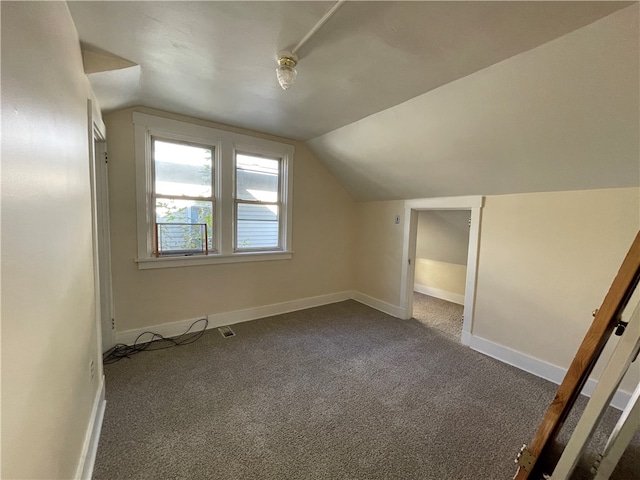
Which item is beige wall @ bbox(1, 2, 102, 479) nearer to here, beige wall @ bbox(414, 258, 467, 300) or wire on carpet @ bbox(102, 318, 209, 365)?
wire on carpet @ bbox(102, 318, 209, 365)

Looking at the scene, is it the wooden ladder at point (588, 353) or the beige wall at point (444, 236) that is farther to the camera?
the beige wall at point (444, 236)

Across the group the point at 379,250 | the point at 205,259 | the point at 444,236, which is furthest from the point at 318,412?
the point at 444,236

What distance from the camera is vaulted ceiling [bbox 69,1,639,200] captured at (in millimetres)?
1323

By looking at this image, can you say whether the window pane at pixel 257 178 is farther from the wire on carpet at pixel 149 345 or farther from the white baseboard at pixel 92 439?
the white baseboard at pixel 92 439

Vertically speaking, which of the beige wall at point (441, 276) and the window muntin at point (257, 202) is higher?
the window muntin at point (257, 202)

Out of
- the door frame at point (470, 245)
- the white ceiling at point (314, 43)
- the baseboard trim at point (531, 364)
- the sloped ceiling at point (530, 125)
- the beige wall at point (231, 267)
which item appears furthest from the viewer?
the door frame at point (470, 245)

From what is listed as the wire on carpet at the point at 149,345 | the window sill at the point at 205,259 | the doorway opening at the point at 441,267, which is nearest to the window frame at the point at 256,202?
the window sill at the point at 205,259

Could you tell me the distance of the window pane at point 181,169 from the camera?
9.48 feet

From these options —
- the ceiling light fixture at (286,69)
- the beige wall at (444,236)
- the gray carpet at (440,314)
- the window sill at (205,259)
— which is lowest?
the gray carpet at (440,314)

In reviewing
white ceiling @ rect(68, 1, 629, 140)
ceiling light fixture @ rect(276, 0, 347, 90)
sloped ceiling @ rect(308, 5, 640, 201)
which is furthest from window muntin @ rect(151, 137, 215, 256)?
ceiling light fixture @ rect(276, 0, 347, 90)

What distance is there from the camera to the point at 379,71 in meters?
1.82

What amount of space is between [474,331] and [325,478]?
227cm

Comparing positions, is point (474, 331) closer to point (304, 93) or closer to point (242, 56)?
point (304, 93)

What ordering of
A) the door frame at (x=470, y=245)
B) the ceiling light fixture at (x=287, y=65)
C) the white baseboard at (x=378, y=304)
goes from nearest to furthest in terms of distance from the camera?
the ceiling light fixture at (x=287, y=65) < the door frame at (x=470, y=245) < the white baseboard at (x=378, y=304)
